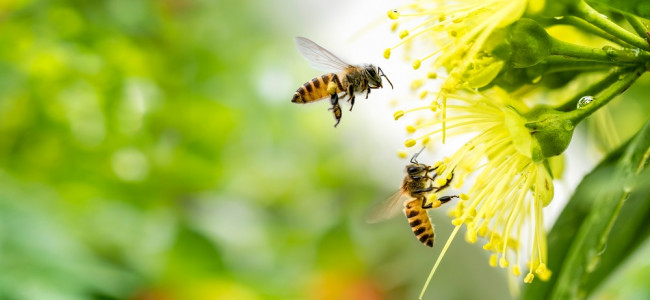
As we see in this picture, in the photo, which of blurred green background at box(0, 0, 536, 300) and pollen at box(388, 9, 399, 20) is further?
blurred green background at box(0, 0, 536, 300)

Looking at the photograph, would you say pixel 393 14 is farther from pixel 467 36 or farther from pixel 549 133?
pixel 549 133

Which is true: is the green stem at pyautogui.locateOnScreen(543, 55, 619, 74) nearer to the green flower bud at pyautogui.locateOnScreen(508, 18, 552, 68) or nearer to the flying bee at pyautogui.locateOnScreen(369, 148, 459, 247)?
the green flower bud at pyautogui.locateOnScreen(508, 18, 552, 68)

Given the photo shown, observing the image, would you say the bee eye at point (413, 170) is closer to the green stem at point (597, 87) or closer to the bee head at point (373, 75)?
the bee head at point (373, 75)

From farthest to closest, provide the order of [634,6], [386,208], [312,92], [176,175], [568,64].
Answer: [176,175], [386,208], [312,92], [568,64], [634,6]

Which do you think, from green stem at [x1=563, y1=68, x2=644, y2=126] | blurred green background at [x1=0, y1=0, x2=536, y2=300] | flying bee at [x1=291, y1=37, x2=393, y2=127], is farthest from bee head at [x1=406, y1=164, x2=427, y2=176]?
blurred green background at [x1=0, y1=0, x2=536, y2=300]

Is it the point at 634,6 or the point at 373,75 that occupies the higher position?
the point at 373,75

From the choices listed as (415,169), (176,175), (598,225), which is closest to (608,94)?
(598,225)

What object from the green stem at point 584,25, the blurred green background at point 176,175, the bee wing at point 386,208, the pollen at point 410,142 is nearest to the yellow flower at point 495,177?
the pollen at point 410,142

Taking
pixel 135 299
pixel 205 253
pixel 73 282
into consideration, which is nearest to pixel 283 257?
pixel 205 253
